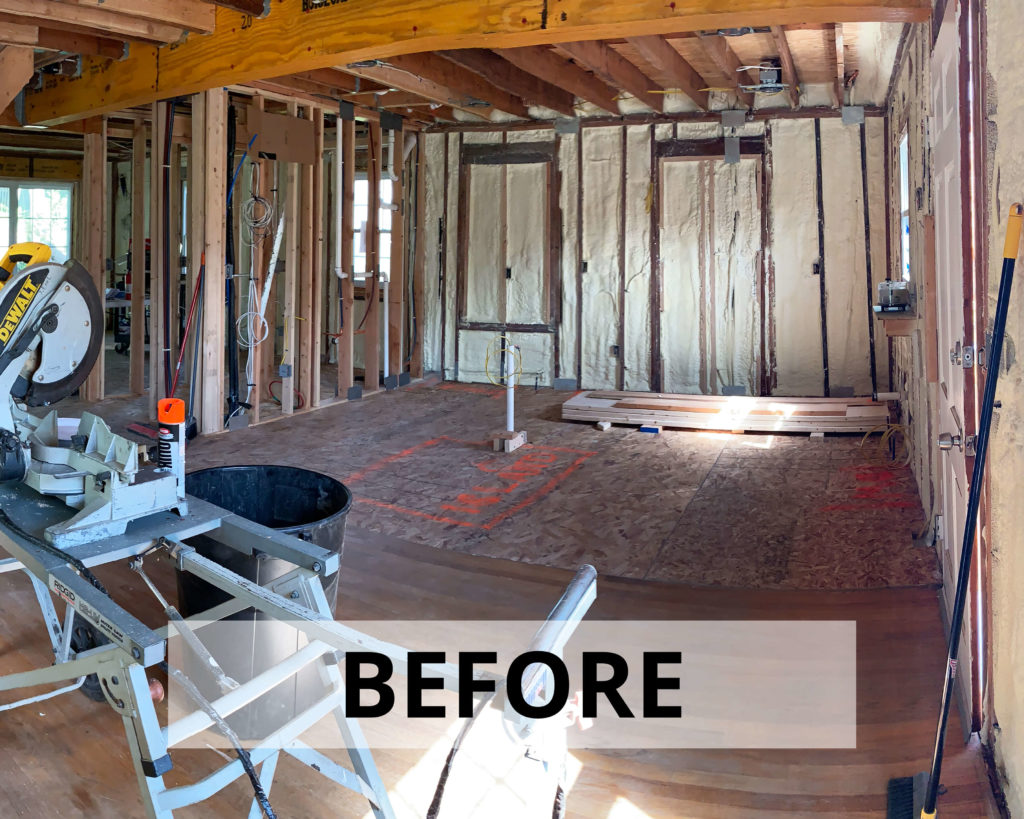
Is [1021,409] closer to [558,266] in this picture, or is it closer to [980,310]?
[980,310]

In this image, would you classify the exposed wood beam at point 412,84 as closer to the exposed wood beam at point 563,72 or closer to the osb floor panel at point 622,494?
the exposed wood beam at point 563,72

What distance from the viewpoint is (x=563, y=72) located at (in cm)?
701

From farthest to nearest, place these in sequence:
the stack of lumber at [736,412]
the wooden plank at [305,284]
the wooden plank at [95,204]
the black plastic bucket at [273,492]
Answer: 1. the wooden plank at [95,204]
2. the wooden plank at [305,284]
3. the stack of lumber at [736,412]
4. the black plastic bucket at [273,492]

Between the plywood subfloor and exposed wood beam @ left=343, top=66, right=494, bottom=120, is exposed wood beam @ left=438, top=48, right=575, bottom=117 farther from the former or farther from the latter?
the plywood subfloor

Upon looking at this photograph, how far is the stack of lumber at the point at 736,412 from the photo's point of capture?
22.9 ft

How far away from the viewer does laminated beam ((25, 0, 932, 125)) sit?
3646mm

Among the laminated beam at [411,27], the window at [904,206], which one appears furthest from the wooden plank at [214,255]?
the window at [904,206]

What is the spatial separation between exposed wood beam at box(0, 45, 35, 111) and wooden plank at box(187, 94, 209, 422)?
3.60 ft

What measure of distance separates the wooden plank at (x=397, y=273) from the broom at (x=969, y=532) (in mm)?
7383

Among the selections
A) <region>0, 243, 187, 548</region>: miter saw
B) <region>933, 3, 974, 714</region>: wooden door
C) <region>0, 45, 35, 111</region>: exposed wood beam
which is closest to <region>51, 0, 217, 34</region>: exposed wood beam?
<region>0, 45, 35, 111</region>: exposed wood beam

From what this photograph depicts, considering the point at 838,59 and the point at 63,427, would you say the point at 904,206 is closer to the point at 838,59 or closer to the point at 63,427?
the point at 838,59

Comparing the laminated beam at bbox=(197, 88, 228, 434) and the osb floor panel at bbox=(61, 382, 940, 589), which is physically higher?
the laminated beam at bbox=(197, 88, 228, 434)

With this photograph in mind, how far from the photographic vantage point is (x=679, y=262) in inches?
342

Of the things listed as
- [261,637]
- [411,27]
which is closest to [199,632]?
[261,637]
